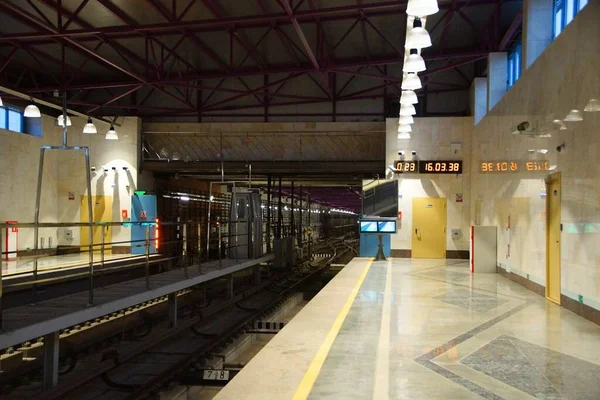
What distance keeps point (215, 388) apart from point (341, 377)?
3944 mm

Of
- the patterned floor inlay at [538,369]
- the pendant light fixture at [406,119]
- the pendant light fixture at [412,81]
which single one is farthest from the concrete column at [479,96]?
the patterned floor inlay at [538,369]

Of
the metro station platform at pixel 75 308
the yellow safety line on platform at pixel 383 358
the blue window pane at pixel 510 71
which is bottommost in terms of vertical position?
the yellow safety line on platform at pixel 383 358

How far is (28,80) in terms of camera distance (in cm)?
2011

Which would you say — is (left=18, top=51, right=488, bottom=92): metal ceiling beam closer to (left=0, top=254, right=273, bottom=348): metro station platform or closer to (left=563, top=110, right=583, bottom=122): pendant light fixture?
(left=0, top=254, right=273, bottom=348): metro station platform

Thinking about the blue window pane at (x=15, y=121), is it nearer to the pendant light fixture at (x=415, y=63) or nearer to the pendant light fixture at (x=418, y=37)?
the pendant light fixture at (x=415, y=63)

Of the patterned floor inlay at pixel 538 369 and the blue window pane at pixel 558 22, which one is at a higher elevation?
the blue window pane at pixel 558 22

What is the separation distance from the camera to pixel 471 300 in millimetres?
10039

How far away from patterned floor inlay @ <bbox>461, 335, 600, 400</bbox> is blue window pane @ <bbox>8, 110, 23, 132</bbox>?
17.2 meters

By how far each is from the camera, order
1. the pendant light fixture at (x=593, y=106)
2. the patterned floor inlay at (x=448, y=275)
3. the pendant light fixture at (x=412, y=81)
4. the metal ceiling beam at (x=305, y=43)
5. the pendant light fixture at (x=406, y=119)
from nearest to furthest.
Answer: the pendant light fixture at (x=593, y=106) < the pendant light fixture at (x=412, y=81) < the metal ceiling beam at (x=305, y=43) < the patterned floor inlay at (x=448, y=275) < the pendant light fixture at (x=406, y=119)

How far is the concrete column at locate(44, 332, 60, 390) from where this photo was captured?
22.4 ft

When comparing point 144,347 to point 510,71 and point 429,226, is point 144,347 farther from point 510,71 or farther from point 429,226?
point 510,71

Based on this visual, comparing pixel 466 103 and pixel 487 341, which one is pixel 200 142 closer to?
pixel 466 103

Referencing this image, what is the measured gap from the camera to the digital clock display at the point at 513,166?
1024cm

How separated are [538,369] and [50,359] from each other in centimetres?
561
